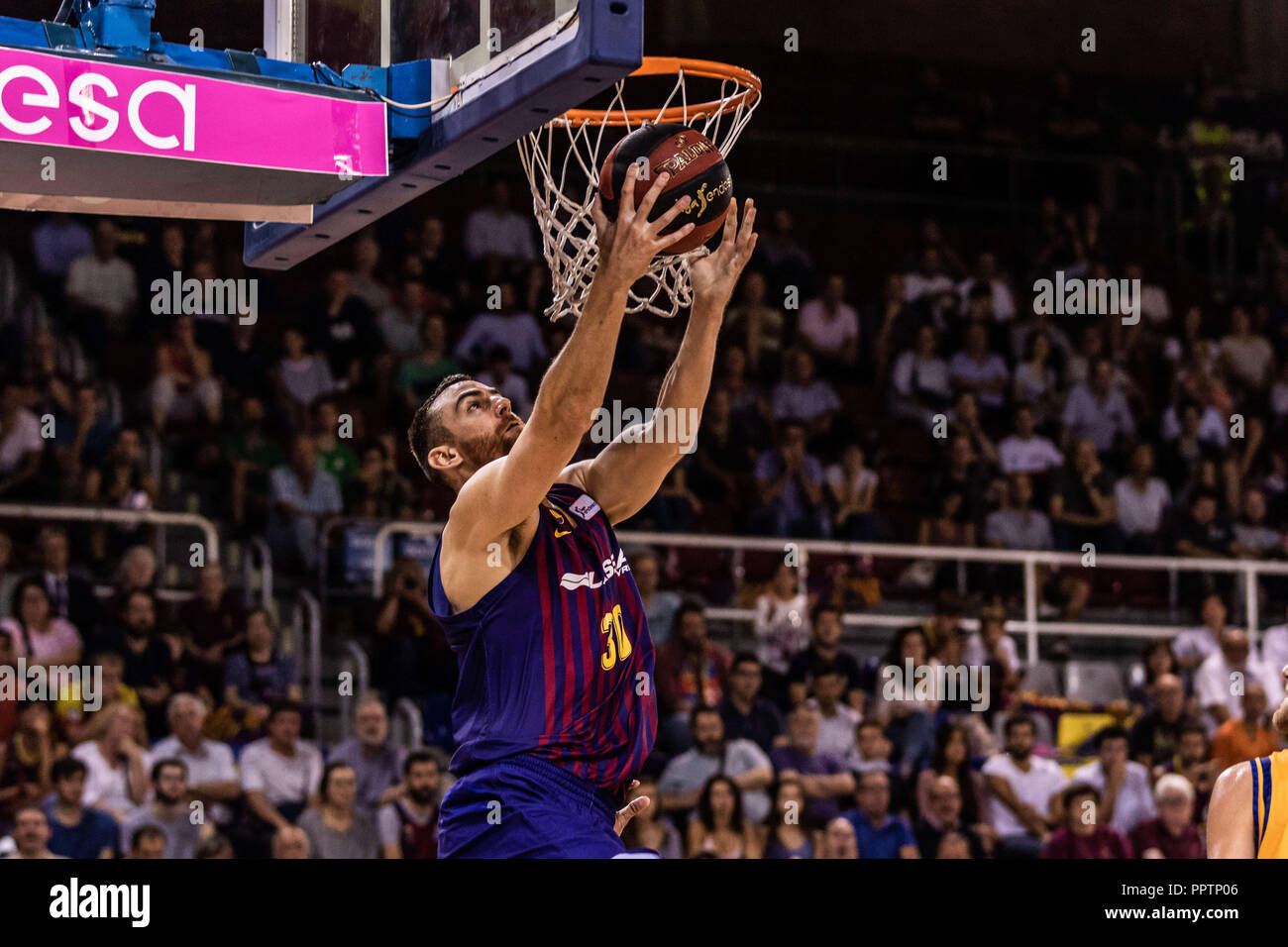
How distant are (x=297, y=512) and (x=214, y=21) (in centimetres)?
336

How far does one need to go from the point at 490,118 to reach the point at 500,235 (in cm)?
818

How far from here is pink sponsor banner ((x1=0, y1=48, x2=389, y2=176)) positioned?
365cm

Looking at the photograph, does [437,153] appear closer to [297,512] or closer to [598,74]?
[598,74]

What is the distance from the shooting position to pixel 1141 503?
37.3ft

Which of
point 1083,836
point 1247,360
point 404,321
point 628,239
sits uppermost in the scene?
point 404,321

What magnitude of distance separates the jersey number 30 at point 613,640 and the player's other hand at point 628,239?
834mm

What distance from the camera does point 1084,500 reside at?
1136 centimetres

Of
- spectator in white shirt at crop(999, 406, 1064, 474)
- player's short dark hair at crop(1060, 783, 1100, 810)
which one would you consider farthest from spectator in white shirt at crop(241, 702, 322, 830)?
spectator in white shirt at crop(999, 406, 1064, 474)

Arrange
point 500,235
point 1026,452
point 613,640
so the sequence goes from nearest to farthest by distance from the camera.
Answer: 1. point 613,640
2. point 1026,452
3. point 500,235

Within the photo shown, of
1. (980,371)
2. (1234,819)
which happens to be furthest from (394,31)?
(980,371)

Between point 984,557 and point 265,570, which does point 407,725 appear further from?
point 984,557

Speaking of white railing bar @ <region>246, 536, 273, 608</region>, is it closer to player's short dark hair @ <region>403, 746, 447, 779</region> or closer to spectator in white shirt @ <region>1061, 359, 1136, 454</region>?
player's short dark hair @ <region>403, 746, 447, 779</region>

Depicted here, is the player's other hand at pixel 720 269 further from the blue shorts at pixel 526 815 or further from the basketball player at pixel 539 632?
the blue shorts at pixel 526 815
